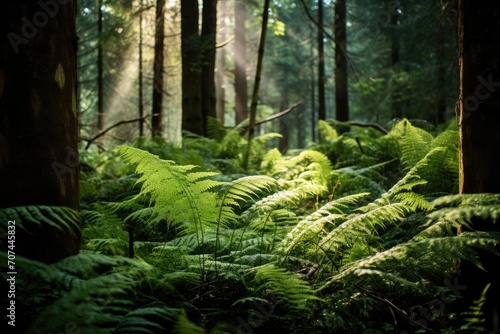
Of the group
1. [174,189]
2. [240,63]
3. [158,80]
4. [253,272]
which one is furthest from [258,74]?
[240,63]

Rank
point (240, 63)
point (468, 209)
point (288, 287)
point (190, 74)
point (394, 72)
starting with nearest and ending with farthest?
point (468, 209)
point (288, 287)
point (190, 74)
point (394, 72)
point (240, 63)

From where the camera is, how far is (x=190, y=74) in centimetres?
808

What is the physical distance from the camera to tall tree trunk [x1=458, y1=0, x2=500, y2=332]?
2596 mm

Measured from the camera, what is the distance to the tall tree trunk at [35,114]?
7.69 feet

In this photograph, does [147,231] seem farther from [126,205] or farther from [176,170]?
[176,170]

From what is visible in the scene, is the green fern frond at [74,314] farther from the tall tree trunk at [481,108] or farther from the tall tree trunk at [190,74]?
the tall tree trunk at [190,74]

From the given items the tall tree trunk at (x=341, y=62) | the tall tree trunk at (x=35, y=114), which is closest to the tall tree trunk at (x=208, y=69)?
the tall tree trunk at (x=341, y=62)

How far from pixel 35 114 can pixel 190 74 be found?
5.91 m

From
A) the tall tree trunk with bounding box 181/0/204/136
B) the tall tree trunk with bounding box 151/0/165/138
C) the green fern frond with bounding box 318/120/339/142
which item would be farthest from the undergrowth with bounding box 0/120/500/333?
the tall tree trunk with bounding box 151/0/165/138

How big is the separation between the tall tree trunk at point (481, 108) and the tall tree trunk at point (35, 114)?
8.82 ft

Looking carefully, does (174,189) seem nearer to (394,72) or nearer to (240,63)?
(240,63)

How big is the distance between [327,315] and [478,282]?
1127 mm

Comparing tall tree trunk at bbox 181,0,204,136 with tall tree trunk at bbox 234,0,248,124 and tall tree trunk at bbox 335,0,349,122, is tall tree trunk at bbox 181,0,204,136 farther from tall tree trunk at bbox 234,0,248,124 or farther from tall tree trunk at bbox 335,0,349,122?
tall tree trunk at bbox 234,0,248,124

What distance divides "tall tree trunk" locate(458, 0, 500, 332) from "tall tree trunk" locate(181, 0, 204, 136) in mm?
5801
